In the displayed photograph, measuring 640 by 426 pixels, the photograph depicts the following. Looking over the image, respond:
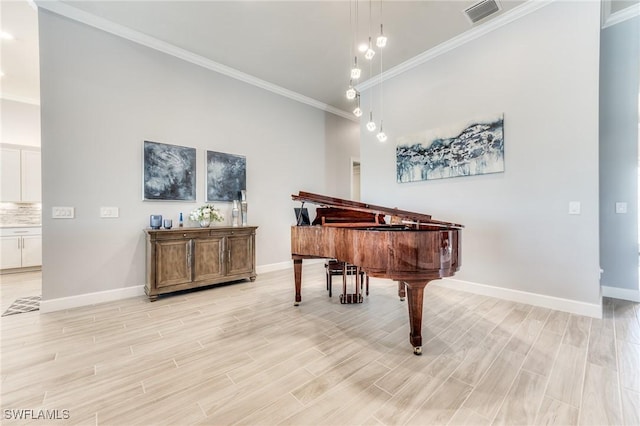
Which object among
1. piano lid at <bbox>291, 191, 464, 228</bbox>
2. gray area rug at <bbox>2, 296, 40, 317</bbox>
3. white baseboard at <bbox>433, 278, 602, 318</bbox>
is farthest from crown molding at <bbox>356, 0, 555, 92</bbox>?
gray area rug at <bbox>2, 296, 40, 317</bbox>

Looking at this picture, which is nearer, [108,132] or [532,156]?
[532,156]

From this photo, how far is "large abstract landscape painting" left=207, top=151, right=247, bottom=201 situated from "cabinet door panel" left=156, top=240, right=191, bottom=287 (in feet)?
3.12

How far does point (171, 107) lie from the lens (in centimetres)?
361

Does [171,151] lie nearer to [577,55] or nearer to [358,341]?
[358,341]

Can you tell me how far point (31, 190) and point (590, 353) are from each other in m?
8.17

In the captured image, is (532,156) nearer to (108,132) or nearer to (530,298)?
(530,298)

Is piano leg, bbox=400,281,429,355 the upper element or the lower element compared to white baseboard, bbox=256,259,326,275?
upper

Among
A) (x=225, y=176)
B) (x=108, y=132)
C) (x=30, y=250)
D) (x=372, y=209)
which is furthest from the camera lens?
(x=30, y=250)

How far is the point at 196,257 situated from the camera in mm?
3412

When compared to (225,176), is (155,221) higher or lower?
lower

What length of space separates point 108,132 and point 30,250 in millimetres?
3562

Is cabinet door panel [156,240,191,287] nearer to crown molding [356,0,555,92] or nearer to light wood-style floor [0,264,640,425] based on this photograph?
light wood-style floor [0,264,640,425]

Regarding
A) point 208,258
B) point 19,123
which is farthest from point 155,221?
point 19,123

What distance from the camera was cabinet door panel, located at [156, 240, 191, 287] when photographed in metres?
3.14
